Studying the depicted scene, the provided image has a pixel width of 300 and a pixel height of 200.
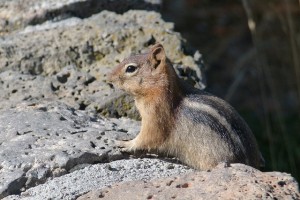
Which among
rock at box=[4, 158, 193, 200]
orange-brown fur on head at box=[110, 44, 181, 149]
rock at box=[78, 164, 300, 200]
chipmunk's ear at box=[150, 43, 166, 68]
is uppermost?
chipmunk's ear at box=[150, 43, 166, 68]

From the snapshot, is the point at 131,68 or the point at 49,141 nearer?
the point at 49,141

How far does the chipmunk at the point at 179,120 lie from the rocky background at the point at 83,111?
0.10 meters

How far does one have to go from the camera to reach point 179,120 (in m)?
4.52

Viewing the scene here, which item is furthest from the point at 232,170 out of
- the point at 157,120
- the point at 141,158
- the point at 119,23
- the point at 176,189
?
the point at 119,23

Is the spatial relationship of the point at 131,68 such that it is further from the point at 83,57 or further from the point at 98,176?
the point at 98,176

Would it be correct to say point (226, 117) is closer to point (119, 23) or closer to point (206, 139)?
point (206, 139)

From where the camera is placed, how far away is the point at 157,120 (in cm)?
452

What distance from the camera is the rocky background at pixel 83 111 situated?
3.34 metres

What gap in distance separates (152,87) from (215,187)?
1641mm

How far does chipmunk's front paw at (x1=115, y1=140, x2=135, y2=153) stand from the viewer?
4082mm

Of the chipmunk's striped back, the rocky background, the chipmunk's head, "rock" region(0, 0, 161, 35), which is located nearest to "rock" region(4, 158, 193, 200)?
the rocky background

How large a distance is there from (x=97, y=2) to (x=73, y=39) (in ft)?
1.71

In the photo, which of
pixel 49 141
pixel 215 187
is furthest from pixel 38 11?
pixel 215 187

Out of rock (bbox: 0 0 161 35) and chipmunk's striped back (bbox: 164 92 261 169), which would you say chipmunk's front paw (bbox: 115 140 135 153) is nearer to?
chipmunk's striped back (bbox: 164 92 261 169)
